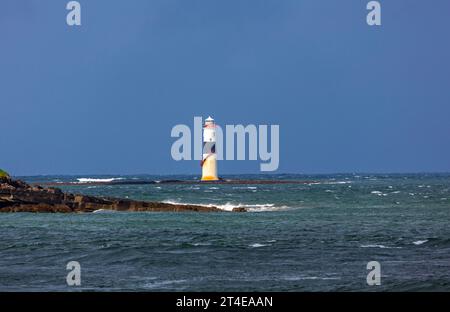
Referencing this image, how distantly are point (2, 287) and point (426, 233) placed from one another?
865 inches

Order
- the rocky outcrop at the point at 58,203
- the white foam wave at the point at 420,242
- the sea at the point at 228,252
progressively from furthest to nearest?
the rocky outcrop at the point at 58,203
the white foam wave at the point at 420,242
the sea at the point at 228,252

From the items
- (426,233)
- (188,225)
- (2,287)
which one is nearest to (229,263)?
(2,287)

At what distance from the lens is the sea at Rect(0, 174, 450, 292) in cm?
2822

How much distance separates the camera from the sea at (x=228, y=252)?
1111 inches

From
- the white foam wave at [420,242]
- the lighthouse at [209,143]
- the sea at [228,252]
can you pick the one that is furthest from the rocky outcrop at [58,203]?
the lighthouse at [209,143]

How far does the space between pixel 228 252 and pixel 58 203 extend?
97.5 ft

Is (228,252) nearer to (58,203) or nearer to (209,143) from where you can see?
(58,203)

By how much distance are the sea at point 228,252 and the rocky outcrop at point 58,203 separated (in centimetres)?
513

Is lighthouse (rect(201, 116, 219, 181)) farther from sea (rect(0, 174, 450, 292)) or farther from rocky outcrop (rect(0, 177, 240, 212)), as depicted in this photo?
sea (rect(0, 174, 450, 292))

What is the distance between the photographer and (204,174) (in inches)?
5605

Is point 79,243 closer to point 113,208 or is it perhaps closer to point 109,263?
point 109,263

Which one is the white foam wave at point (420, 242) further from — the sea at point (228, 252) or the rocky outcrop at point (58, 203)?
the rocky outcrop at point (58, 203)

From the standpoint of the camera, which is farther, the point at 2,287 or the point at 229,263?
the point at 229,263

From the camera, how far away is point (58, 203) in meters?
64.1
